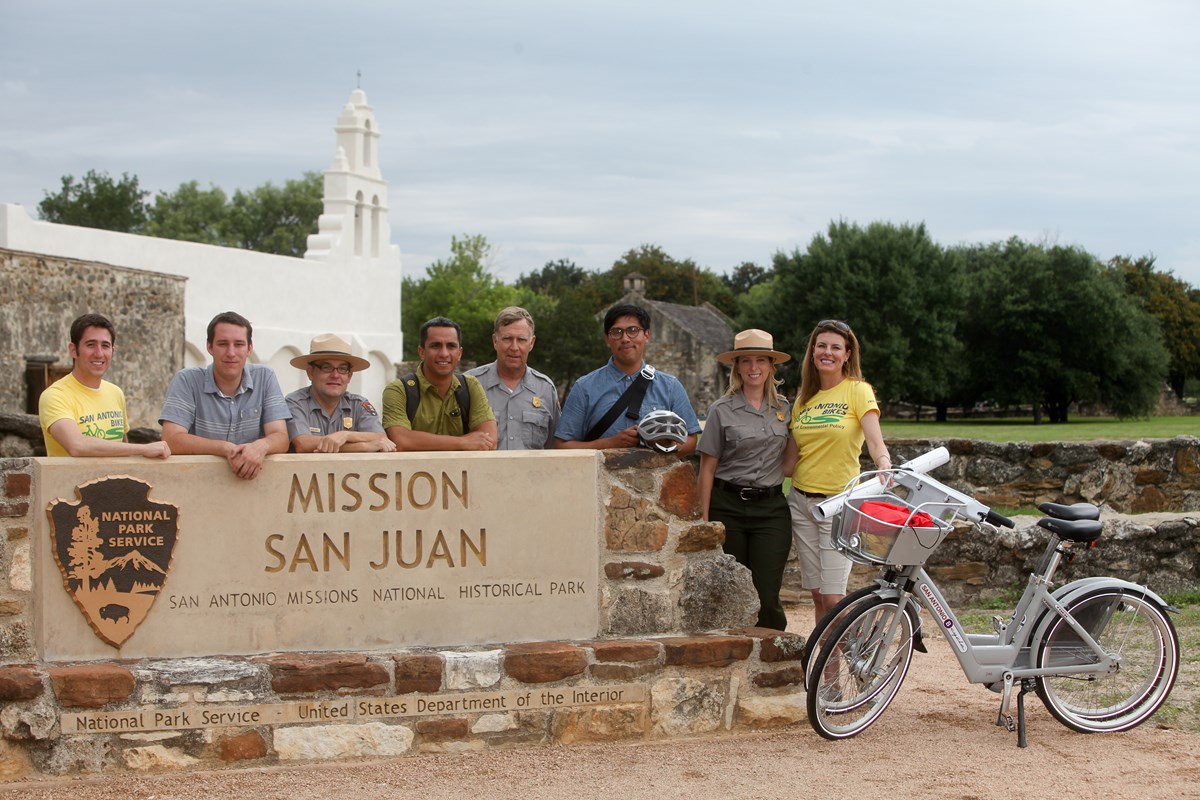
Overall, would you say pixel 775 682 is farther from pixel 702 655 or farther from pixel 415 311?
pixel 415 311

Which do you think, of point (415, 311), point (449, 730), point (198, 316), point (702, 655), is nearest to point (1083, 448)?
point (702, 655)

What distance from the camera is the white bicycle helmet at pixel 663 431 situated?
5.67 m

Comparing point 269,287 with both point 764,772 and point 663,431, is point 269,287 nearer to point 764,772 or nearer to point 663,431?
point 663,431

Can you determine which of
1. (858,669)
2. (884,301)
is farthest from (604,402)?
(884,301)

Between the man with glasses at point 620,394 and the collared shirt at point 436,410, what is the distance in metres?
0.42

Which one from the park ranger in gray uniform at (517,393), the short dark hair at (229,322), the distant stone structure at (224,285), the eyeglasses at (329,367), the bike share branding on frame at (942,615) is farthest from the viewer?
the distant stone structure at (224,285)

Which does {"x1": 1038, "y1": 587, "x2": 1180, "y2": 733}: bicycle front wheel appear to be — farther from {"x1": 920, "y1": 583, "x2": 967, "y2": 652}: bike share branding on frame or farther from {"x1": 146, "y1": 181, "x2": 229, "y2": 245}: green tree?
{"x1": 146, "y1": 181, "x2": 229, "y2": 245}: green tree

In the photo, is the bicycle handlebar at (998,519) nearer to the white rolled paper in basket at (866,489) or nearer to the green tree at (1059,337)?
the white rolled paper in basket at (866,489)

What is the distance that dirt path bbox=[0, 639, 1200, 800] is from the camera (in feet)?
16.0

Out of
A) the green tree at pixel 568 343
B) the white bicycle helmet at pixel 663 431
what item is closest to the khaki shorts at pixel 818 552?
the white bicycle helmet at pixel 663 431

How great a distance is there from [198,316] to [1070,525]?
26.0m

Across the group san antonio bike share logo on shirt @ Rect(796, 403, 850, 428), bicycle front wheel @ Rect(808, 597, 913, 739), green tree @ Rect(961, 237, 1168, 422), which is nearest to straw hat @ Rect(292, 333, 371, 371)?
san antonio bike share logo on shirt @ Rect(796, 403, 850, 428)

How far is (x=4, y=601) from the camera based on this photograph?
16.8 ft

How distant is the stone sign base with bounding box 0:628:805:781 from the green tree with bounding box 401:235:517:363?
45654 mm
